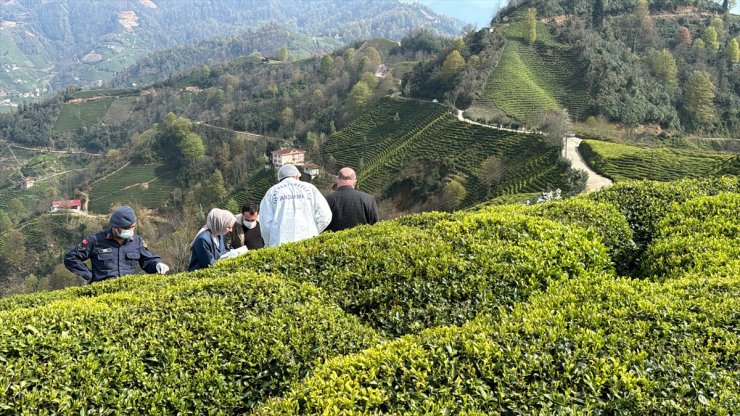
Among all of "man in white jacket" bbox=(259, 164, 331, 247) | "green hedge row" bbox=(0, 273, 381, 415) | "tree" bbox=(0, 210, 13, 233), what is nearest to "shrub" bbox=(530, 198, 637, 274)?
"man in white jacket" bbox=(259, 164, 331, 247)

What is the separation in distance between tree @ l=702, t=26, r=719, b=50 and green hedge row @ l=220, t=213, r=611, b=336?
65425mm

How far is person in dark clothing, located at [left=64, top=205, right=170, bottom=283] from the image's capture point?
22.3ft

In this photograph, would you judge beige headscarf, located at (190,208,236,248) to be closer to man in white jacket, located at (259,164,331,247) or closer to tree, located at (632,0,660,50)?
man in white jacket, located at (259,164,331,247)

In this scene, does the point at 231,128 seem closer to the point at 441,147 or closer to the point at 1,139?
the point at 441,147

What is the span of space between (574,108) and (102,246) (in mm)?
45812

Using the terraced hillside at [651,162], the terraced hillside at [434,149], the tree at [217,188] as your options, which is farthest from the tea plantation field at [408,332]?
the tree at [217,188]

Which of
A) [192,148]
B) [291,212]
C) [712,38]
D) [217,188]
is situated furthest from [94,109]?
[291,212]

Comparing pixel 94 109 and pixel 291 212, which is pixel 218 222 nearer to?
pixel 291 212

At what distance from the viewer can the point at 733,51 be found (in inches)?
2048

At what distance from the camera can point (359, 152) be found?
2030 inches

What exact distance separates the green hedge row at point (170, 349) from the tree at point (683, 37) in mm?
67782

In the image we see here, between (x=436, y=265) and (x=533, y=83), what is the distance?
1939 inches

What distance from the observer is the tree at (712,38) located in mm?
54656

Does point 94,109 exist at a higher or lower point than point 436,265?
lower
